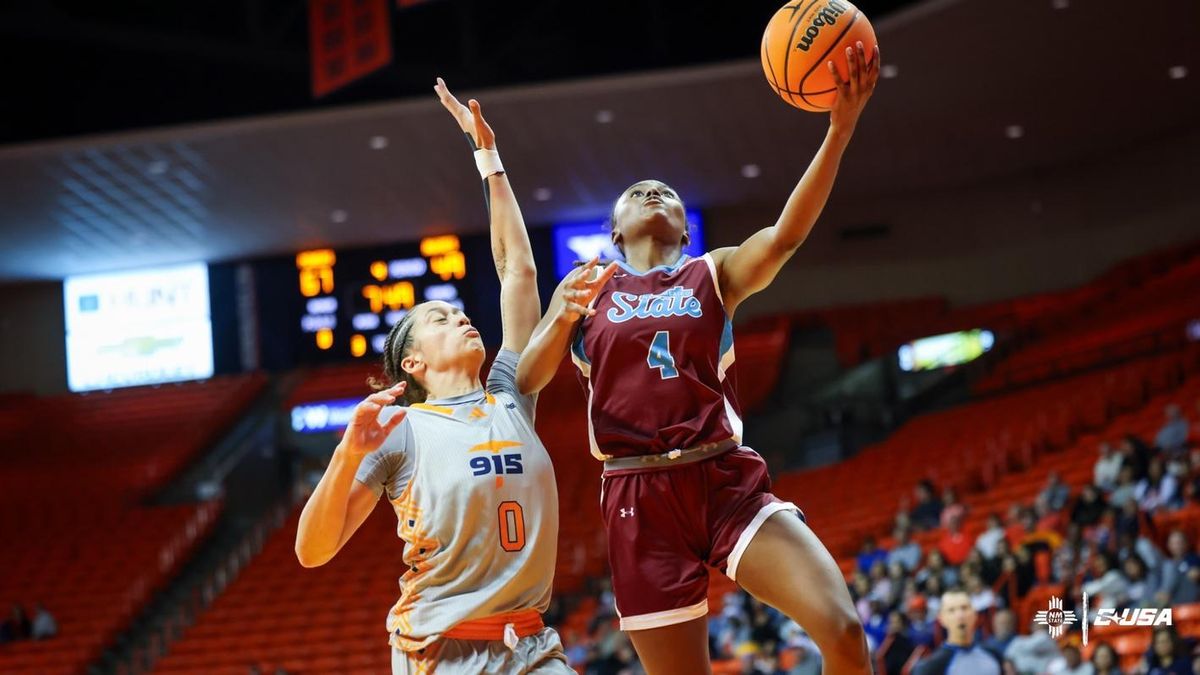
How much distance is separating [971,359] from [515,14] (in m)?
7.90

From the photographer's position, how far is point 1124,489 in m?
11.2

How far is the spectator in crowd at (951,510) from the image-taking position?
12109 mm

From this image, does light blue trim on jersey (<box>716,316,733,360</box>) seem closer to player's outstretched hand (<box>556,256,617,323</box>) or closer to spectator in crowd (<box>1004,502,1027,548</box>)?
player's outstretched hand (<box>556,256,617,323</box>)

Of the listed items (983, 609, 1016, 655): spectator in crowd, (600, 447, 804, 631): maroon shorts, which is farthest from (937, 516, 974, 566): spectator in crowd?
(600, 447, 804, 631): maroon shorts

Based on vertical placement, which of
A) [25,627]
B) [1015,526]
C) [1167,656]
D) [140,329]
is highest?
[140,329]

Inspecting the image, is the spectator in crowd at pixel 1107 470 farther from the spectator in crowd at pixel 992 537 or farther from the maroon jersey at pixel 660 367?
the maroon jersey at pixel 660 367

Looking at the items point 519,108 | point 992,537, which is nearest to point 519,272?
point 992,537

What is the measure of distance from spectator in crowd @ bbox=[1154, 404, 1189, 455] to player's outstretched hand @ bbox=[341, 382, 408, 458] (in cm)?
982

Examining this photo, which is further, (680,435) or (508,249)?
(508,249)

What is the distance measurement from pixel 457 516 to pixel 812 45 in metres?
1.72

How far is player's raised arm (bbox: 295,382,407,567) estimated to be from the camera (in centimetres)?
351

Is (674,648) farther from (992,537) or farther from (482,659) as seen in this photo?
(992,537)

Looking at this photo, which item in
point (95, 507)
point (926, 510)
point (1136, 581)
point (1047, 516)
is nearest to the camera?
point (1136, 581)

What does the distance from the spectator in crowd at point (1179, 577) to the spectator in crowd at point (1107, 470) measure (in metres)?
2.17
